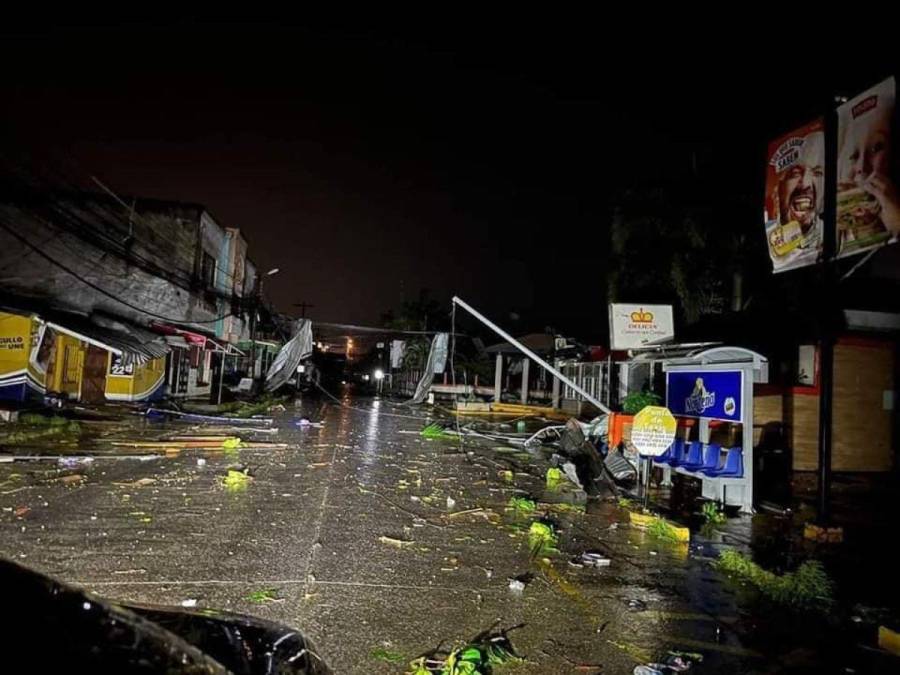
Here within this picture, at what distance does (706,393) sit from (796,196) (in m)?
3.27

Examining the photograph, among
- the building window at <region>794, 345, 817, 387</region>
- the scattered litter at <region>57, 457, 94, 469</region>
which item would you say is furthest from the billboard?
the scattered litter at <region>57, 457, 94, 469</region>

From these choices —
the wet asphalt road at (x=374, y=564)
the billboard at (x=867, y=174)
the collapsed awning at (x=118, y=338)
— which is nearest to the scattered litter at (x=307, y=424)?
the collapsed awning at (x=118, y=338)

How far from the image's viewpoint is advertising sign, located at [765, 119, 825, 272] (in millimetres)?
7523

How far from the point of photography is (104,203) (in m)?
24.8

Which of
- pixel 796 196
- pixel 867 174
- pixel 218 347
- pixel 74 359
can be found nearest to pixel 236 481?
pixel 796 196

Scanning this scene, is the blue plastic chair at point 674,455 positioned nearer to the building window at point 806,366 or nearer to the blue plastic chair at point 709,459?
the blue plastic chair at point 709,459

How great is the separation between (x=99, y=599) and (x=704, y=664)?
3641 millimetres

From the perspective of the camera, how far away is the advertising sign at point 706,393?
860 centimetres

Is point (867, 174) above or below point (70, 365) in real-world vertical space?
above

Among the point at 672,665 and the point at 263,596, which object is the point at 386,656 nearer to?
the point at 263,596

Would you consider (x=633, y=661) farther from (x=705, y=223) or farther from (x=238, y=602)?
(x=705, y=223)

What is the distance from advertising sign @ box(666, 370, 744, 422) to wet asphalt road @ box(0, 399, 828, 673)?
229cm

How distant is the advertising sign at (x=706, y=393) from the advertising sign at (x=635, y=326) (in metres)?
1.85

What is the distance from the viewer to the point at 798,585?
509 cm
